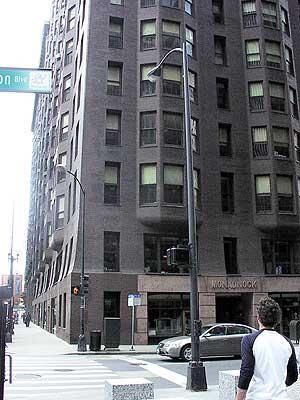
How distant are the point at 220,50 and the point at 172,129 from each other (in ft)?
28.3

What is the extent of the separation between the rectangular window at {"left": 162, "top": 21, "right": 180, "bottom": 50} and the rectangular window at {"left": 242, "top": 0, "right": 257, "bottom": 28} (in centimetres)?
623

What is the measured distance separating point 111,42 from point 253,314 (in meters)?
19.8

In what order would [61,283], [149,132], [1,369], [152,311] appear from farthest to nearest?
[61,283], [149,132], [152,311], [1,369]

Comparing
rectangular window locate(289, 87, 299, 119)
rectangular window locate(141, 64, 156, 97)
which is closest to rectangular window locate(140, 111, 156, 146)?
rectangular window locate(141, 64, 156, 97)

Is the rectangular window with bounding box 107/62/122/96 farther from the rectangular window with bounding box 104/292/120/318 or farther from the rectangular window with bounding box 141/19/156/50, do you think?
the rectangular window with bounding box 104/292/120/318

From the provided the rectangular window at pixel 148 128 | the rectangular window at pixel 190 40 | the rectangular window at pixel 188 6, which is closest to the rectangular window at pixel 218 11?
the rectangular window at pixel 188 6

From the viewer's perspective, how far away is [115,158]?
102 feet

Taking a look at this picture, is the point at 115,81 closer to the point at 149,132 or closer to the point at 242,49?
the point at 149,132

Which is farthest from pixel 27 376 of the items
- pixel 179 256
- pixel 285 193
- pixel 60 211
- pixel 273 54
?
pixel 273 54

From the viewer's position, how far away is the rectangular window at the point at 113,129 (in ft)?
103

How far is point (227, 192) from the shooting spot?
33375 millimetres

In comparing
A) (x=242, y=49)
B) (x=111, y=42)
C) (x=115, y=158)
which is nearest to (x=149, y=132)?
(x=115, y=158)

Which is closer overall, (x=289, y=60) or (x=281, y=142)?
(x=281, y=142)

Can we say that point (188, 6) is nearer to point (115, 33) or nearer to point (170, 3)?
point (170, 3)
